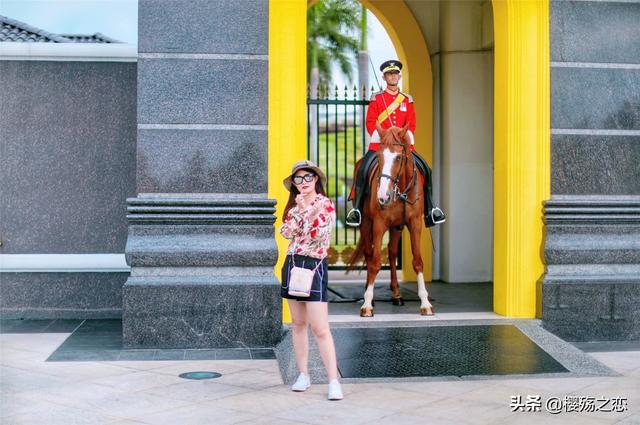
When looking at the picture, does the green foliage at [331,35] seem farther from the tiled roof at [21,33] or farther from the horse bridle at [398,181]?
the horse bridle at [398,181]

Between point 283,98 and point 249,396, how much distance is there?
3.54 metres

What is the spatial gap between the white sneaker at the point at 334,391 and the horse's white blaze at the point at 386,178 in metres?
3.31

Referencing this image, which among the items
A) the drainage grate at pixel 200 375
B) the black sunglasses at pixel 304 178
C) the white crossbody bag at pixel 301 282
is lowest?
the drainage grate at pixel 200 375

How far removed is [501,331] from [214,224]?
3096 mm

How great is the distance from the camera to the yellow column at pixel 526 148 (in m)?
10.0

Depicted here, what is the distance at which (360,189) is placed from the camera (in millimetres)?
10938

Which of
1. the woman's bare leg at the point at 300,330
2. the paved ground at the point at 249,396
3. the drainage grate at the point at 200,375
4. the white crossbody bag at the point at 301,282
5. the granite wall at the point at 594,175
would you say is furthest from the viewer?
the granite wall at the point at 594,175

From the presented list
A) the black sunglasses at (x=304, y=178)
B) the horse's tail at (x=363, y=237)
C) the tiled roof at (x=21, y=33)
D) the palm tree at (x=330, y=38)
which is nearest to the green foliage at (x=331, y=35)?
the palm tree at (x=330, y=38)

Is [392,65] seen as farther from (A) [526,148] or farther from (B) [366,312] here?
(B) [366,312]

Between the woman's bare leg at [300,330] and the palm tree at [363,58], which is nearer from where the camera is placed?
the woman's bare leg at [300,330]

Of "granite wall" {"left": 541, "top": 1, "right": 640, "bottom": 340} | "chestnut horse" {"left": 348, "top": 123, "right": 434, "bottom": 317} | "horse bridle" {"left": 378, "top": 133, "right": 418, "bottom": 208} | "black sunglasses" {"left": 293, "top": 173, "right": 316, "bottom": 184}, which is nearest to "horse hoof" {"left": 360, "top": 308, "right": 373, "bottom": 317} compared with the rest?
"chestnut horse" {"left": 348, "top": 123, "right": 434, "bottom": 317}

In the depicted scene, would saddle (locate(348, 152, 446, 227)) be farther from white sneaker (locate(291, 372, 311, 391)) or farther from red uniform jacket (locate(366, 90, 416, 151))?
white sneaker (locate(291, 372, 311, 391))

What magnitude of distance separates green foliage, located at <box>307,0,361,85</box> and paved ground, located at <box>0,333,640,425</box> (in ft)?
123

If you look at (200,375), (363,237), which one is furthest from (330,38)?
(200,375)
